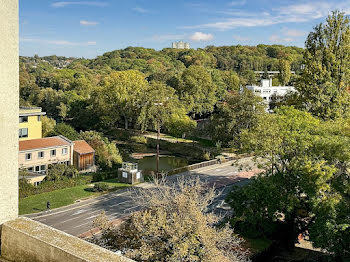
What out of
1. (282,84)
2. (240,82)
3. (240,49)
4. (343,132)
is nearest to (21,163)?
(343,132)

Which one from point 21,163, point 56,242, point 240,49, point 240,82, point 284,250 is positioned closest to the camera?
point 56,242

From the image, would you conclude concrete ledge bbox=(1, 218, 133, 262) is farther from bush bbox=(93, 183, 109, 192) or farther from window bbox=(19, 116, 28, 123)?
window bbox=(19, 116, 28, 123)

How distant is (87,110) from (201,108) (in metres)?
19.4

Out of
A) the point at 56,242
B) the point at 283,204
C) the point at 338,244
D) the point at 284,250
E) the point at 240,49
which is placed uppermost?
the point at 240,49

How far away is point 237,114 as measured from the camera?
4428 centimetres

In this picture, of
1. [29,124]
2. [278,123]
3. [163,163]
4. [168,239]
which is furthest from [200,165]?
[168,239]

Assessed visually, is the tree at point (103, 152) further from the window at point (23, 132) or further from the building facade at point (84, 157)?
the window at point (23, 132)

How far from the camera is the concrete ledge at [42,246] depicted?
392 cm

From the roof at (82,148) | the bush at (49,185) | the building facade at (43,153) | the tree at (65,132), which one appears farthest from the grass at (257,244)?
the tree at (65,132)

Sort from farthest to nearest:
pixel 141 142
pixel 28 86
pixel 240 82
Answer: pixel 240 82 → pixel 28 86 → pixel 141 142

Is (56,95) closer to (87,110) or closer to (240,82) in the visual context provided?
(87,110)

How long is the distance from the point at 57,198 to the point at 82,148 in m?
9.91

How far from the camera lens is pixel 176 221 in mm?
10773

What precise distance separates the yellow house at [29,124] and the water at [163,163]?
11768mm
